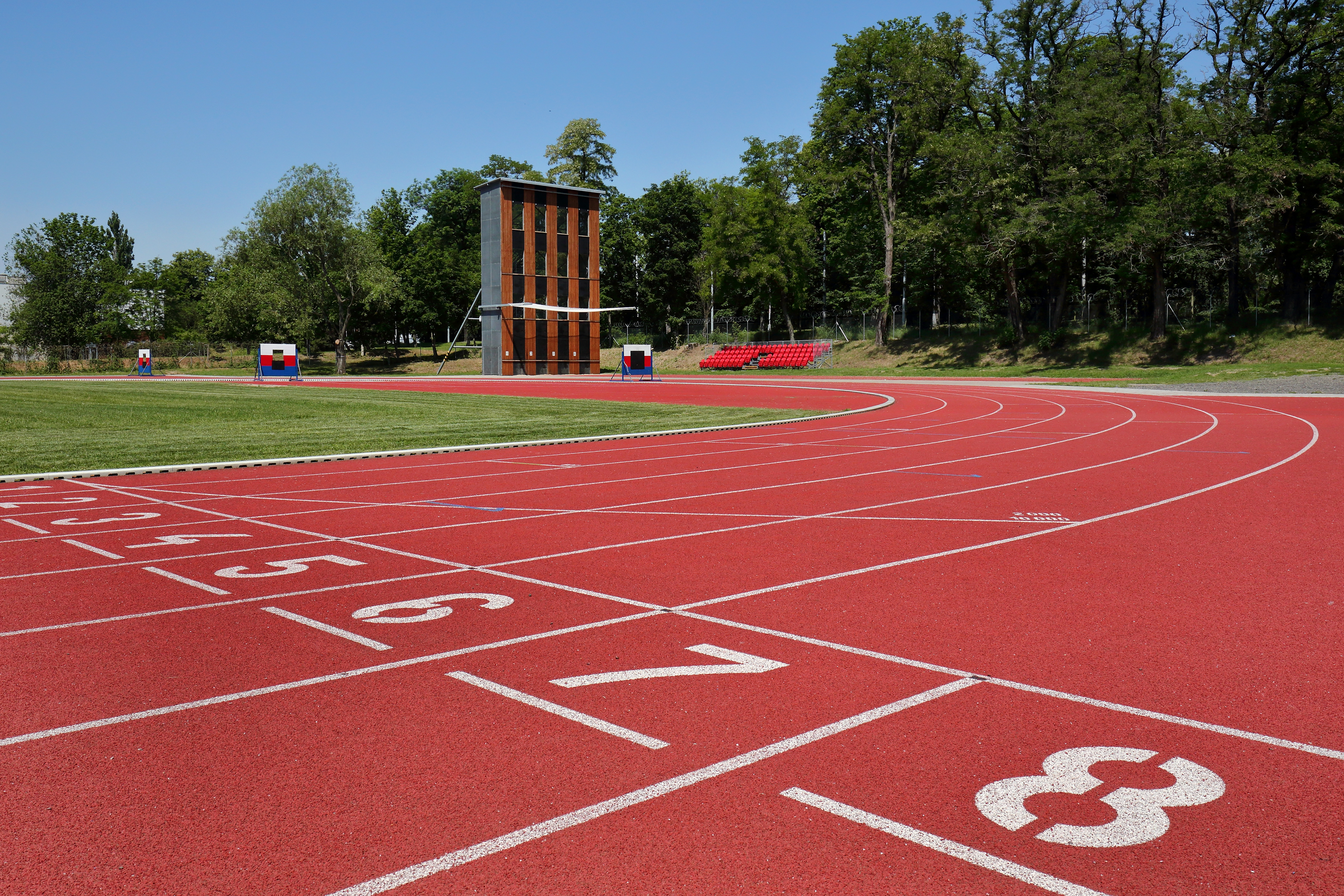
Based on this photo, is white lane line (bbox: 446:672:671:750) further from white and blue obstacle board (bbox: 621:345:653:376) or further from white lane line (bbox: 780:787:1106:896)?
white and blue obstacle board (bbox: 621:345:653:376)

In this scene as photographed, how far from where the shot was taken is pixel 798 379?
1997 inches

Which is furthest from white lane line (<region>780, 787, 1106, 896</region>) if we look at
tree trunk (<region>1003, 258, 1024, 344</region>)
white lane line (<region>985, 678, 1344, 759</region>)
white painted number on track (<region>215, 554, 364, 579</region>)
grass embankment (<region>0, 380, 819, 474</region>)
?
tree trunk (<region>1003, 258, 1024, 344</region>)

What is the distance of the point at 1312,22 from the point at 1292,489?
40031 mm

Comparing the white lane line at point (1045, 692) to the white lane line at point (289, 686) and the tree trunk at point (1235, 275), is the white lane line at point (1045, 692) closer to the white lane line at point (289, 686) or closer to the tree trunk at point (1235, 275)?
the white lane line at point (289, 686)

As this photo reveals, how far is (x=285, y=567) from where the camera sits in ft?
26.0

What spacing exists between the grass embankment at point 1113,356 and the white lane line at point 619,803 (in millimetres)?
38438

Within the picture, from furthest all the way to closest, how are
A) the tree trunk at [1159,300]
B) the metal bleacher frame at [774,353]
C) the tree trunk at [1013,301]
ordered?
the metal bleacher frame at [774,353] < the tree trunk at [1013,301] < the tree trunk at [1159,300]

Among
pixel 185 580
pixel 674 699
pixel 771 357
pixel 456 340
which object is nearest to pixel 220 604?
pixel 185 580

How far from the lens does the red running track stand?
3299 mm

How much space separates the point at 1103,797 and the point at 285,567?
256 inches

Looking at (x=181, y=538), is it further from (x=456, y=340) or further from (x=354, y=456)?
(x=456, y=340)

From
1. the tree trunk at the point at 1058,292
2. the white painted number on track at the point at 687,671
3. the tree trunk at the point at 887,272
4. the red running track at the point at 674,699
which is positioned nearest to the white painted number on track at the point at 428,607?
the red running track at the point at 674,699

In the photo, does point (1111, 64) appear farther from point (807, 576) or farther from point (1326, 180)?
point (807, 576)

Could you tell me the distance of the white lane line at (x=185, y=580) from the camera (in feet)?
23.4
